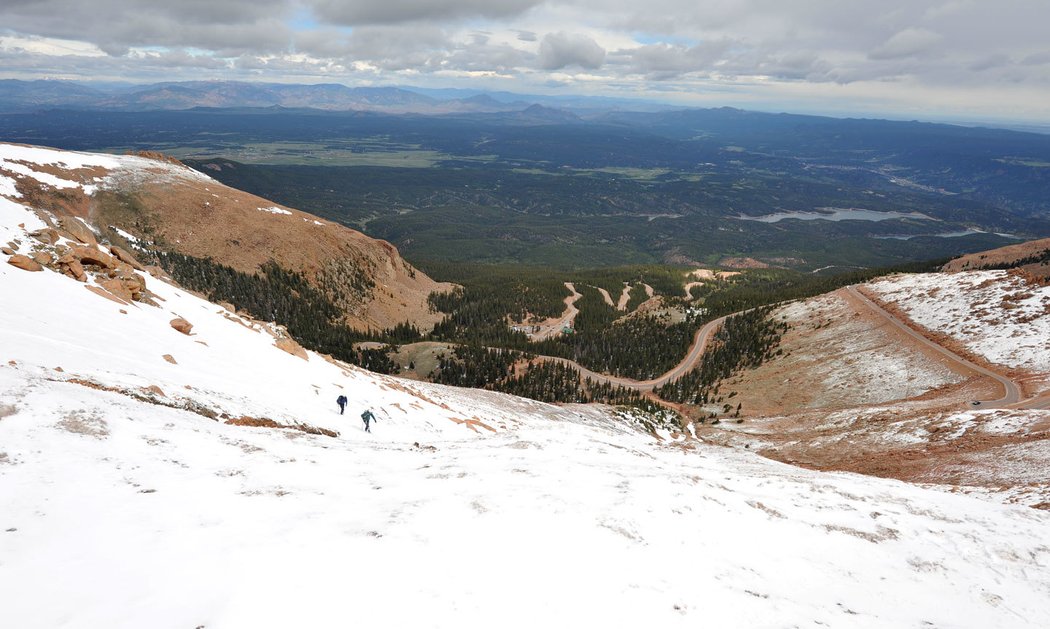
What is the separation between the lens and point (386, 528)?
12.0 meters

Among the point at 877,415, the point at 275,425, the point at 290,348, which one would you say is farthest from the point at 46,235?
the point at 877,415

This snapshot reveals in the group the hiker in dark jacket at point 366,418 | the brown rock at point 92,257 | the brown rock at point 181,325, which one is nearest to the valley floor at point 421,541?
the hiker in dark jacket at point 366,418

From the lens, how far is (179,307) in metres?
32.1

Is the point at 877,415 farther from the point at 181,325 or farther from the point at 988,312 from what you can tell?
the point at 181,325

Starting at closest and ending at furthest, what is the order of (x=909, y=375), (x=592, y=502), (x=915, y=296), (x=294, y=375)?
1. (x=592, y=502)
2. (x=294, y=375)
3. (x=909, y=375)
4. (x=915, y=296)

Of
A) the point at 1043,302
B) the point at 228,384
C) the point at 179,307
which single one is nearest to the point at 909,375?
the point at 1043,302

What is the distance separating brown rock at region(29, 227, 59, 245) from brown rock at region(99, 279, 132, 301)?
6595 millimetres

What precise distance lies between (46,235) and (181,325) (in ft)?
44.7

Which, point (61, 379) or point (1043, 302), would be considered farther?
point (1043, 302)

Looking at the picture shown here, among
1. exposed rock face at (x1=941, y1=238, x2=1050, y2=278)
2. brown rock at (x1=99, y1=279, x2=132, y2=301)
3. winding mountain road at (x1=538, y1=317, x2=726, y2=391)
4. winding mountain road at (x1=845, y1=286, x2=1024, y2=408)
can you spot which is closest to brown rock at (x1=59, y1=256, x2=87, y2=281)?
brown rock at (x1=99, y1=279, x2=132, y2=301)

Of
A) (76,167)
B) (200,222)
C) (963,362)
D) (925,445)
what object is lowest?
(925,445)

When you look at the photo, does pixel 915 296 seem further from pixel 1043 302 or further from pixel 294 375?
pixel 294 375

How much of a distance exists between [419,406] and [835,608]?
27279mm

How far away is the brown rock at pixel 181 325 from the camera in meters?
28.4
